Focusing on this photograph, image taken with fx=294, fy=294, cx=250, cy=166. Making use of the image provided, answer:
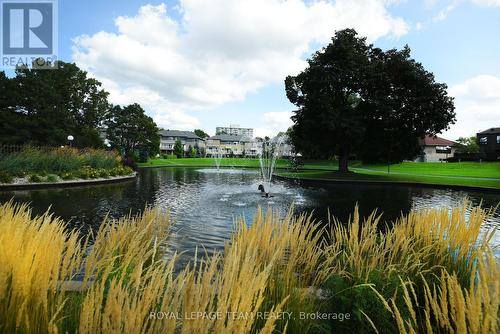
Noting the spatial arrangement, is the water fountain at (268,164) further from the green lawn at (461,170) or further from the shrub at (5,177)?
the green lawn at (461,170)

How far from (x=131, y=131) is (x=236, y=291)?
67577 mm

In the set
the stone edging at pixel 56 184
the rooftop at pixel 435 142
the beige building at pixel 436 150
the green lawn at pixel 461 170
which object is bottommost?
the stone edging at pixel 56 184

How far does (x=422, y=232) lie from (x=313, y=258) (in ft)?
7.13

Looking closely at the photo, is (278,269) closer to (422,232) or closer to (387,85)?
(422,232)

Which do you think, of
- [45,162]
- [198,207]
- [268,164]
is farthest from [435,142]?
[45,162]

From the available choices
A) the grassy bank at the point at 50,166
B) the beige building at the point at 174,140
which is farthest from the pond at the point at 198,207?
the beige building at the point at 174,140

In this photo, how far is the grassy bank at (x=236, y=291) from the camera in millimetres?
1657

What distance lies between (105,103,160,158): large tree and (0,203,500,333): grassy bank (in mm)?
63650

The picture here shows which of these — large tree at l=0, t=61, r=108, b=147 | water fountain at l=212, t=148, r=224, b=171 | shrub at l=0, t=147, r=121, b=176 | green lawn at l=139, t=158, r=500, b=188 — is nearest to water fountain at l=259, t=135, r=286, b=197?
green lawn at l=139, t=158, r=500, b=188

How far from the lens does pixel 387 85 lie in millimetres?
30625

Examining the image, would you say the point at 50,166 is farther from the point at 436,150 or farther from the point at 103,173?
the point at 436,150

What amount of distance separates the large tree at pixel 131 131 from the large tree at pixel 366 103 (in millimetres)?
41831

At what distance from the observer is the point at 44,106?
3919 cm

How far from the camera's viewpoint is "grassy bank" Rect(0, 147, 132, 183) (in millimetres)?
18875
